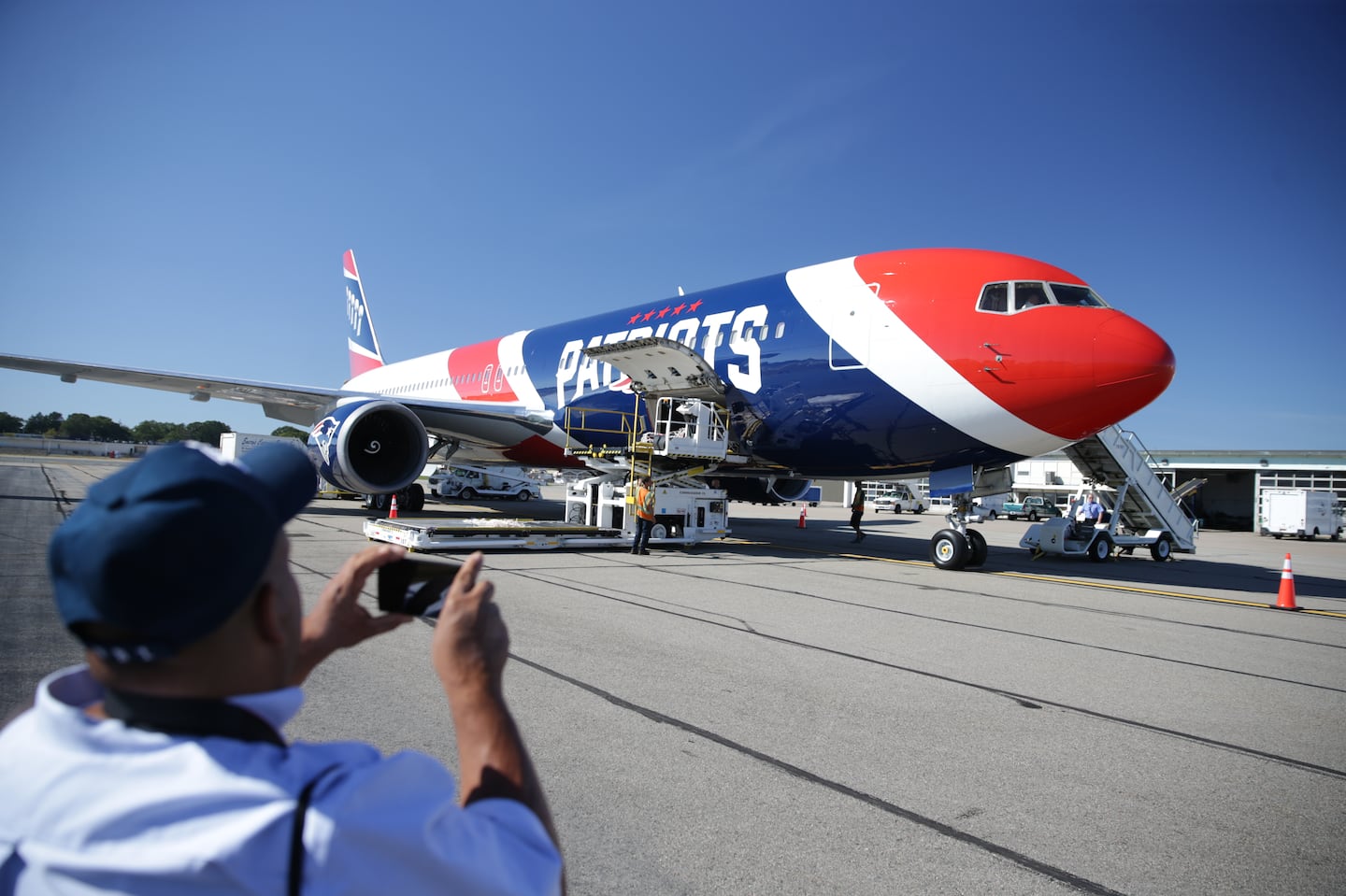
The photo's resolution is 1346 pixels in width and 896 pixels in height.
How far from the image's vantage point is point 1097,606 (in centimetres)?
837

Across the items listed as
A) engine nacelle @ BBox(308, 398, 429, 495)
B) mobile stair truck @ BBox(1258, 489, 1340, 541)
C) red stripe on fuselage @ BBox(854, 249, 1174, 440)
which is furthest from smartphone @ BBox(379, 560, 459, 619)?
mobile stair truck @ BBox(1258, 489, 1340, 541)


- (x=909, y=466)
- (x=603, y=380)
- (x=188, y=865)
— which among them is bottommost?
(x=188, y=865)

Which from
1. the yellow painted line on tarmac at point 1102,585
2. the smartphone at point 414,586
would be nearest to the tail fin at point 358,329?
the yellow painted line on tarmac at point 1102,585

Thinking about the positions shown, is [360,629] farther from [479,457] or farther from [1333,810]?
[479,457]

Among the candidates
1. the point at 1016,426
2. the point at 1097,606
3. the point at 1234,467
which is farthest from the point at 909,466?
the point at 1234,467

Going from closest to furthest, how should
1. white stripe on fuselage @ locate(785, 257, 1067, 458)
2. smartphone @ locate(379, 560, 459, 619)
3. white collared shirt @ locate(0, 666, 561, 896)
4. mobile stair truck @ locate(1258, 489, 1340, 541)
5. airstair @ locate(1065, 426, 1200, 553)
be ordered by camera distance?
white collared shirt @ locate(0, 666, 561, 896) → smartphone @ locate(379, 560, 459, 619) → white stripe on fuselage @ locate(785, 257, 1067, 458) → airstair @ locate(1065, 426, 1200, 553) → mobile stair truck @ locate(1258, 489, 1340, 541)

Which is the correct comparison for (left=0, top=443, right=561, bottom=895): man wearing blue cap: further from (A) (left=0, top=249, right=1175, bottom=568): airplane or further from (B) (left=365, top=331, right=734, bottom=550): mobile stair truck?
(B) (left=365, top=331, right=734, bottom=550): mobile stair truck

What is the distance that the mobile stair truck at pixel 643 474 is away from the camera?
10.9 metres

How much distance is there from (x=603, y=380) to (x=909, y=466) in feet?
17.6

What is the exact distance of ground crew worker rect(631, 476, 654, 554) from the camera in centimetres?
1121

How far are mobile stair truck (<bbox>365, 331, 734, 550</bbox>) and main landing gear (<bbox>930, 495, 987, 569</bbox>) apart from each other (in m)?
3.19

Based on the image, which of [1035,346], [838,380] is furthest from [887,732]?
[838,380]

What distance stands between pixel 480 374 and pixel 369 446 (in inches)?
218

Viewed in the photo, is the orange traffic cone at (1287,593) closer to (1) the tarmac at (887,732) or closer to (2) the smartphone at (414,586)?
(1) the tarmac at (887,732)
